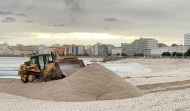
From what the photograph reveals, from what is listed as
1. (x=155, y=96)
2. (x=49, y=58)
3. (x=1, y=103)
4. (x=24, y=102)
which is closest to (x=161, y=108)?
(x=155, y=96)

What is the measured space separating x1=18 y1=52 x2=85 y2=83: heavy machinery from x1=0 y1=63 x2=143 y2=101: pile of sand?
7.09ft

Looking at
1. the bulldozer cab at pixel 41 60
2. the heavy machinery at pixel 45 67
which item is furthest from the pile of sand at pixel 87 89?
the bulldozer cab at pixel 41 60

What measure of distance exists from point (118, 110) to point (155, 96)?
3.23m

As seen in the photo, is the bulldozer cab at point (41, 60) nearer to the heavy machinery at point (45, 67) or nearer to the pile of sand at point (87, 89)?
the heavy machinery at point (45, 67)

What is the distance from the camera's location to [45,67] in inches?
619

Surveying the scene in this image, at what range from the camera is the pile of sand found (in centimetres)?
Answer: 1102

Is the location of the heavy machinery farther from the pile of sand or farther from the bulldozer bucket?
the pile of sand

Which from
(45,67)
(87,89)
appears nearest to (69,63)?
(45,67)

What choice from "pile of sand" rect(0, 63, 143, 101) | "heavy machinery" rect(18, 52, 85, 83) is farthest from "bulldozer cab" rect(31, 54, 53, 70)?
"pile of sand" rect(0, 63, 143, 101)

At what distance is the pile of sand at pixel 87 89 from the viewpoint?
1102 centimetres

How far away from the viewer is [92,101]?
10.5 meters

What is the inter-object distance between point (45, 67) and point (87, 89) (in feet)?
Answer: 17.0

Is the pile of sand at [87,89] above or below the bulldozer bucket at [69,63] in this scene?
below

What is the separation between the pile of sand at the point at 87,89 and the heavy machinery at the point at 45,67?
2.16 metres
